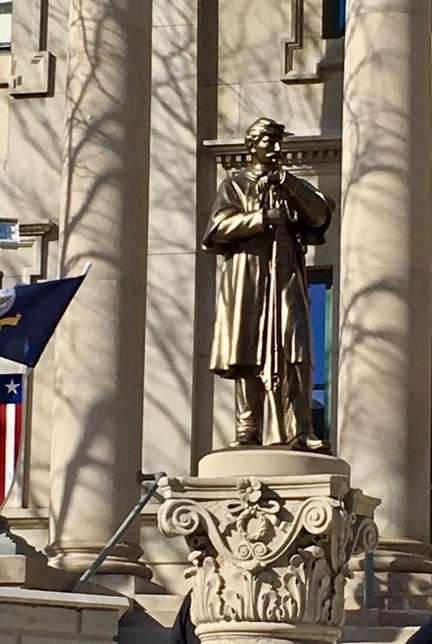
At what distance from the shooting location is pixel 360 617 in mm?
18578

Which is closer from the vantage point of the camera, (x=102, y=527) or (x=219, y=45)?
(x=102, y=527)

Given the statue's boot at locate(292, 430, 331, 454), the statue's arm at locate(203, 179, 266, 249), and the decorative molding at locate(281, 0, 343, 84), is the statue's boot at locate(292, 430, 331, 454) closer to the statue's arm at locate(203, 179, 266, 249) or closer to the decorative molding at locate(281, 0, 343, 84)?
the statue's arm at locate(203, 179, 266, 249)

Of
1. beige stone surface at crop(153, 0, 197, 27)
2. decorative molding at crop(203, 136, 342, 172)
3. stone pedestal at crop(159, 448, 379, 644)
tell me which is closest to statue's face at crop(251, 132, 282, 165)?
stone pedestal at crop(159, 448, 379, 644)

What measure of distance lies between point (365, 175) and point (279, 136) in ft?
19.1

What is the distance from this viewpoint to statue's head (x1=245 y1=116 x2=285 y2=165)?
49.7ft

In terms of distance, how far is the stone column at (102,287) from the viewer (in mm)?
20641

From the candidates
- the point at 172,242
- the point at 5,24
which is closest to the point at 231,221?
the point at 172,242

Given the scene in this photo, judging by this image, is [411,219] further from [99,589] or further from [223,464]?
[223,464]

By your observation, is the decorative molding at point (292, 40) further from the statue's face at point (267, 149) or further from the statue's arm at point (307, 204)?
the statue's arm at point (307, 204)

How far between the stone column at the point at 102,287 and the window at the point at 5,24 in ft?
14.0

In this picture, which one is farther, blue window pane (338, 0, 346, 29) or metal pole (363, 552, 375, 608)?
blue window pane (338, 0, 346, 29)

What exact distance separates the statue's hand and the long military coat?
0.14 ft

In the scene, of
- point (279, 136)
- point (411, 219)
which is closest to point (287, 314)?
point (279, 136)

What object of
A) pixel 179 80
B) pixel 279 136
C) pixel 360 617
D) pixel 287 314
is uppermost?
pixel 179 80
